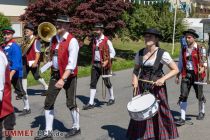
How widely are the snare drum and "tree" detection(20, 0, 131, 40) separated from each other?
1106cm

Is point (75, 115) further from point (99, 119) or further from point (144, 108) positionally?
point (144, 108)

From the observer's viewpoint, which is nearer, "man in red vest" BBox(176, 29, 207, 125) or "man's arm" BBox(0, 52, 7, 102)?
"man's arm" BBox(0, 52, 7, 102)

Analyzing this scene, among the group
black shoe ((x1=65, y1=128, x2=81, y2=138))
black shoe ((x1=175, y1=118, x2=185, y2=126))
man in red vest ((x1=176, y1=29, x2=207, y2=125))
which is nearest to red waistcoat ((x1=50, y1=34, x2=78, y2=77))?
black shoe ((x1=65, y1=128, x2=81, y2=138))

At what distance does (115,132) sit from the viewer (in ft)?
23.7

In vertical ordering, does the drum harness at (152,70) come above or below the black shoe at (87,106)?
above

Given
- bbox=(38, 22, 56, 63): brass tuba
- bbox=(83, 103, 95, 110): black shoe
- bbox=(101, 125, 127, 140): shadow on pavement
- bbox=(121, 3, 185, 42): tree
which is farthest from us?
bbox=(121, 3, 185, 42): tree

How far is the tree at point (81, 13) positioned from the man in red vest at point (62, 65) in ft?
32.8

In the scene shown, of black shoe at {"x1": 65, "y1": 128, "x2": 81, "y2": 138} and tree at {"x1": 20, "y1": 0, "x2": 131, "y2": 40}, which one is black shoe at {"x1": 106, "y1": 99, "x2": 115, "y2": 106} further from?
tree at {"x1": 20, "y1": 0, "x2": 131, "y2": 40}

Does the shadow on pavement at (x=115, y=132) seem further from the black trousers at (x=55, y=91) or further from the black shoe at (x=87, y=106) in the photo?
the black shoe at (x=87, y=106)

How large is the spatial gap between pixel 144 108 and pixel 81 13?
12400 millimetres

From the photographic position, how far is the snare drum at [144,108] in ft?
17.9

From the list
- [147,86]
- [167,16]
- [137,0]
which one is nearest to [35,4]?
[137,0]

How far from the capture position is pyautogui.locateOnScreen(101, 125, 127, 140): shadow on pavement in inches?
271

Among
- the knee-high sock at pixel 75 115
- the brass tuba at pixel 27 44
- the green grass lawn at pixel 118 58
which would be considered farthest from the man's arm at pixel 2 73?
the green grass lawn at pixel 118 58
